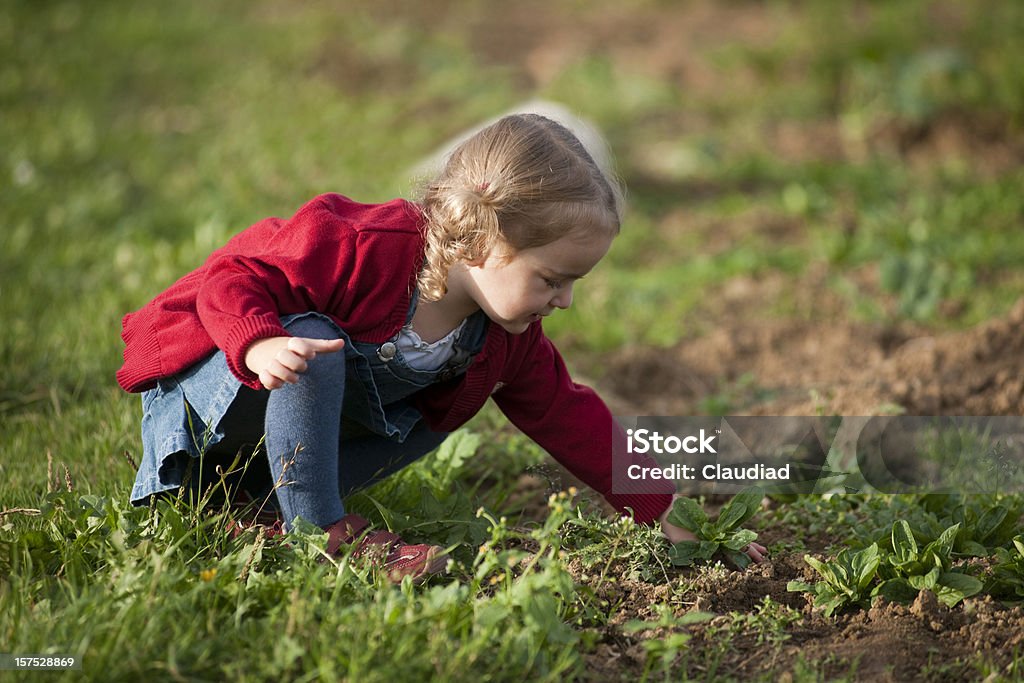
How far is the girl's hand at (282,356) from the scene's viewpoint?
204 cm

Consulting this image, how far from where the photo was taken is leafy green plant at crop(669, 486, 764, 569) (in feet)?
8.07

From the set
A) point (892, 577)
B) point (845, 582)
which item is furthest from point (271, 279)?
point (892, 577)

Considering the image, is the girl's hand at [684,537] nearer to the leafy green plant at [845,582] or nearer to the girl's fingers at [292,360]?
the leafy green plant at [845,582]

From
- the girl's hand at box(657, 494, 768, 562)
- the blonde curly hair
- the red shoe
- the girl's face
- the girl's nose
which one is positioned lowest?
the girl's hand at box(657, 494, 768, 562)

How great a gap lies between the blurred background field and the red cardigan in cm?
26

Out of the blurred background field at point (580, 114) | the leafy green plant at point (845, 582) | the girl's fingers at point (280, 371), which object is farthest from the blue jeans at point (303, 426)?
the leafy green plant at point (845, 582)

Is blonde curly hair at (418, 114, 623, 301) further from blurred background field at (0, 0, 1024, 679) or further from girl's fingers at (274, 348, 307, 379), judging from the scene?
girl's fingers at (274, 348, 307, 379)

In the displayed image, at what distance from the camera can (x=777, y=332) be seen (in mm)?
4199

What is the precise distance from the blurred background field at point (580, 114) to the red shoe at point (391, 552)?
2.24 ft

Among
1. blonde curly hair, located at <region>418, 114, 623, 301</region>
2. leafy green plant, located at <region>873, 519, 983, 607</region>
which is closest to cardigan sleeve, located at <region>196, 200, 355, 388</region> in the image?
blonde curly hair, located at <region>418, 114, 623, 301</region>

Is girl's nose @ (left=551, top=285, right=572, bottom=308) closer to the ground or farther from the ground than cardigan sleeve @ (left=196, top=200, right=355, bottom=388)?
closer to the ground

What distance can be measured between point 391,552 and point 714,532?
2.40 feet

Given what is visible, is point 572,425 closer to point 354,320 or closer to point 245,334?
point 354,320

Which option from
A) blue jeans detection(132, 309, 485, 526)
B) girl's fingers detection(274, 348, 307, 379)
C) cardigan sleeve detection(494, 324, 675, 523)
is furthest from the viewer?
cardigan sleeve detection(494, 324, 675, 523)
